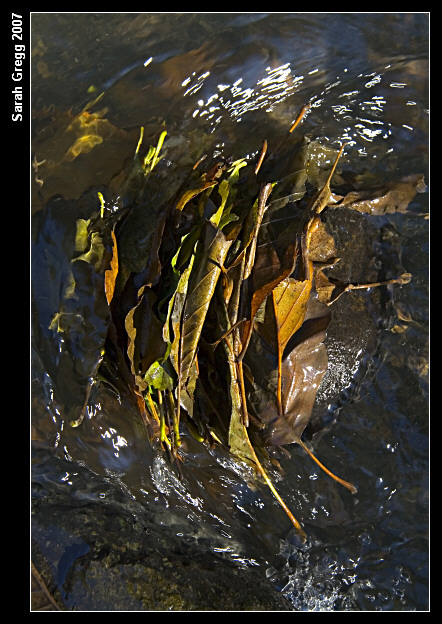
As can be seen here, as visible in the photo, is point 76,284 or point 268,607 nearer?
point 76,284

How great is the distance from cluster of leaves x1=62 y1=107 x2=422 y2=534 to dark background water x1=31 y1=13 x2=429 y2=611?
0.15m

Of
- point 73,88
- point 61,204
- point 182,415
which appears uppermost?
point 73,88

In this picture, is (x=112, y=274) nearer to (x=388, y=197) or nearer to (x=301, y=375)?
(x=301, y=375)

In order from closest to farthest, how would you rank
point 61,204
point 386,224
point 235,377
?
point 235,377, point 61,204, point 386,224

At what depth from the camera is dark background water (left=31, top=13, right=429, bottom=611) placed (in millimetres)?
1930

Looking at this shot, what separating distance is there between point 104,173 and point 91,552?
1409 millimetres

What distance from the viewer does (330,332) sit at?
6.31 feet

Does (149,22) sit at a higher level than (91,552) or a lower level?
higher

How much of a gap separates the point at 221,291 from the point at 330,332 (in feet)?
1.45

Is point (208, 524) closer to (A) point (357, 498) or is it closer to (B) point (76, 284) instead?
(A) point (357, 498)

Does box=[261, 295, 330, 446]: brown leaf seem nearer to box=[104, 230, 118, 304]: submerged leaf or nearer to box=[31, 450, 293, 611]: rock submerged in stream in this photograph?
box=[104, 230, 118, 304]: submerged leaf

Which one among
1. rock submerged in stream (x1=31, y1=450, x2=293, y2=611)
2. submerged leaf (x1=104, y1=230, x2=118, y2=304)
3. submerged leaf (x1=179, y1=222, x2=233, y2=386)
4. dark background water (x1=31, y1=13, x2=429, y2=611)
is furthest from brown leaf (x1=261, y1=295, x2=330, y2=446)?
rock submerged in stream (x1=31, y1=450, x2=293, y2=611)

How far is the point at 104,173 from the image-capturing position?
1.87 meters

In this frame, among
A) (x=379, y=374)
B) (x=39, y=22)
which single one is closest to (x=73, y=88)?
(x=39, y=22)
